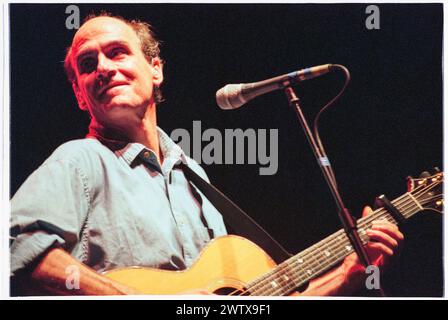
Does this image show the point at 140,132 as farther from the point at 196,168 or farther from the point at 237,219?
the point at 237,219

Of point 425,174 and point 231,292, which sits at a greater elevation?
point 425,174

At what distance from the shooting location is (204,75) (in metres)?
3.03

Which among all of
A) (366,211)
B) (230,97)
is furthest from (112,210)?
(366,211)

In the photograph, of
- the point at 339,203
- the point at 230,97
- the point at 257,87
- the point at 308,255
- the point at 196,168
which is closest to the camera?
the point at 339,203

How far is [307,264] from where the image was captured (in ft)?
9.42

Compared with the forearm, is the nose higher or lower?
higher

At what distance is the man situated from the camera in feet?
8.98

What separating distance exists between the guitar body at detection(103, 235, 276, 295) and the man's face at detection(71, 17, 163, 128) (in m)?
0.75

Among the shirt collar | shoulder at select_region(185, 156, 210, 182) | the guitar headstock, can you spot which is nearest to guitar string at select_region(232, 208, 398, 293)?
the guitar headstock

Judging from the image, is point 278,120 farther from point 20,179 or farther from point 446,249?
point 20,179

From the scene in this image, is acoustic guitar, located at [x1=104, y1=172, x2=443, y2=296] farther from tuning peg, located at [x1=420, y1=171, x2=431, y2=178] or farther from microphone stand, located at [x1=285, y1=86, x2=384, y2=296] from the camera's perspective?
microphone stand, located at [x1=285, y1=86, x2=384, y2=296]

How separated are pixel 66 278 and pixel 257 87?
49.8 inches

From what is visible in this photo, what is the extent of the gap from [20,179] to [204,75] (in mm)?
1063
